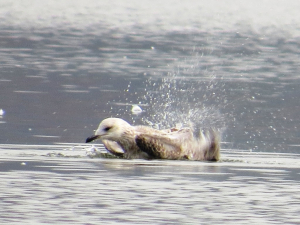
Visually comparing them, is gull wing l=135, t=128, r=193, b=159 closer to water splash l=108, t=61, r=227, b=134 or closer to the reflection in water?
the reflection in water

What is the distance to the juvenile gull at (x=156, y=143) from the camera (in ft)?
47.4

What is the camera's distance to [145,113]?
793 inches

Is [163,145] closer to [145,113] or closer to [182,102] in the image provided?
[145,113]

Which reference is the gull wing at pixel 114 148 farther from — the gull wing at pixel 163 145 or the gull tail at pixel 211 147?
the gull tail at pixel 211 147

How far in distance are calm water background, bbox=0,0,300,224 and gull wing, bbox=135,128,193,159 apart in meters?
0.51

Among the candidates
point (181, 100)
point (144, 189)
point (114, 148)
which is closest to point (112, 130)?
point (114, 148)

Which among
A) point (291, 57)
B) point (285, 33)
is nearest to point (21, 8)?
point (285, 33)

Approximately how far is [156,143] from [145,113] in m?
5.69

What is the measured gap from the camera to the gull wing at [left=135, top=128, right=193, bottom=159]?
47.4ft

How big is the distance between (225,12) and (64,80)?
126 ft

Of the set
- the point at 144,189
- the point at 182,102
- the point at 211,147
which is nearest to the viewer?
the point at 144,189

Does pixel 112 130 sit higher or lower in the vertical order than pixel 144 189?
higher

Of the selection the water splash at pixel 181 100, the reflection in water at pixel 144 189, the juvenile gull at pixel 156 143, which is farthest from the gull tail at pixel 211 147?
the water splash at pixel 181 100

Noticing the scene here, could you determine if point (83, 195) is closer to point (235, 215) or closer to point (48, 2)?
point (235, 215)
